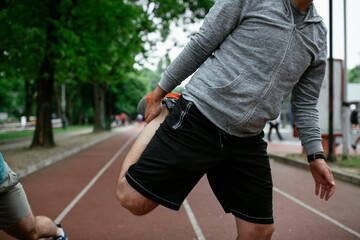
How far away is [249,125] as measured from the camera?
5.57ft

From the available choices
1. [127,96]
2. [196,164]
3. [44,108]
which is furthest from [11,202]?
[127,96]

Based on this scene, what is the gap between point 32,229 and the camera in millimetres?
2684

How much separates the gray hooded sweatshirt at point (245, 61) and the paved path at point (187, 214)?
8.45 ft

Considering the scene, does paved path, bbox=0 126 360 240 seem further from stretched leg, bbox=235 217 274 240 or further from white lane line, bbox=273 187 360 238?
stretched leg, bbox=235 217 274 240

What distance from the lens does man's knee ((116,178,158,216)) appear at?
164cm

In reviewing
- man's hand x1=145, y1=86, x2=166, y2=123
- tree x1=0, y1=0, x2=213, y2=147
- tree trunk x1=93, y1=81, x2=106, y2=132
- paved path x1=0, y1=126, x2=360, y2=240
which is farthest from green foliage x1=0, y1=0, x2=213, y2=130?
tree trunk x1=93, y1=81, x2=106, y2=132

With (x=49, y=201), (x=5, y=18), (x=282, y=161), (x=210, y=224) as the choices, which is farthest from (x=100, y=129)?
(x=210, y=224)

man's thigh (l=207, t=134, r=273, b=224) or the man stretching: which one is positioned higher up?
the man stretching

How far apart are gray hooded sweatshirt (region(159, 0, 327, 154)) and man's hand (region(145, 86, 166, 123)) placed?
0.13ft

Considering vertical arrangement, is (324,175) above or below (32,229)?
above

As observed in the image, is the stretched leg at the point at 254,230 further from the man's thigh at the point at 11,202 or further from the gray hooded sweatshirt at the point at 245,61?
the man's thigh at the point at 11,202

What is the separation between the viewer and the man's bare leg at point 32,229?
8.50 ft

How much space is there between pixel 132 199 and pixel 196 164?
346 millimetres

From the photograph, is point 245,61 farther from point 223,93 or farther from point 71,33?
point 71,33
